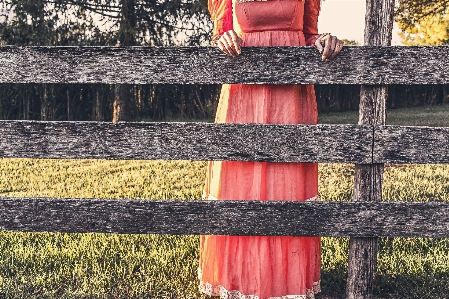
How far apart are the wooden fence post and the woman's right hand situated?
0.73 metres

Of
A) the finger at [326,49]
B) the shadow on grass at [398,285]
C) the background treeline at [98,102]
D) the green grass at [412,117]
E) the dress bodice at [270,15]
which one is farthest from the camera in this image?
the green grass at [412,117]

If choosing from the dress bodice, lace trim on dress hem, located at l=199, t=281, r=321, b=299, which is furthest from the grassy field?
the dress bodice

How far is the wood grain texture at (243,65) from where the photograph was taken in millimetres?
2932

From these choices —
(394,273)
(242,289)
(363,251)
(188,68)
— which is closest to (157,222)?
(242,289)

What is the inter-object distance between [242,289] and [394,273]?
1357 millimetres

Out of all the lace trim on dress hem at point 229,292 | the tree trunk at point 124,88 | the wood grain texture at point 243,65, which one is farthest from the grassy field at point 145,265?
the tree trunk at point 124,88

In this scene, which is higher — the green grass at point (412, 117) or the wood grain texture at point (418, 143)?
the green grass at point (412, 117)

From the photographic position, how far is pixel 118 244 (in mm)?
4641

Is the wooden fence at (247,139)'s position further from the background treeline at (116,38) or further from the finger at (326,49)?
the background treeline at (116,38)

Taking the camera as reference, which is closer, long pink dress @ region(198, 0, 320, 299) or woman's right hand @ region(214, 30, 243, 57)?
woman's right hand @ region(214, 30, 243, 57)

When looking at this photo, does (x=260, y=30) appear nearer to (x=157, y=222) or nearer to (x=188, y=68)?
(x=188, y=68)

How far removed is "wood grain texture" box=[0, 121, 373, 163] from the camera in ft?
9.86

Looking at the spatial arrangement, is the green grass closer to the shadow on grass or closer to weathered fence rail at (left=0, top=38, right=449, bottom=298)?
the shadow on grass

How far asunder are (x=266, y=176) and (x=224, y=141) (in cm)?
38
